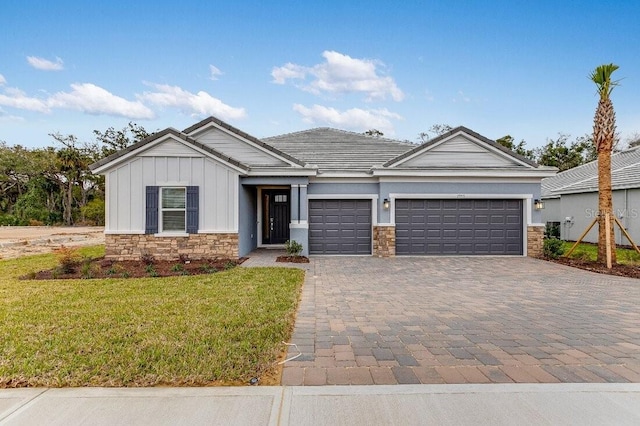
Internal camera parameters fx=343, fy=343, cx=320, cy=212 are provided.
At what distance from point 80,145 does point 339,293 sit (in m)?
40.8

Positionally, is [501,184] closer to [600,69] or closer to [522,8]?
[600,69]

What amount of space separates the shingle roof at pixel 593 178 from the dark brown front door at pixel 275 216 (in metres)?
14.4

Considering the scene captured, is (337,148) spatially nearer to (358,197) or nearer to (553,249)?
(358,197)

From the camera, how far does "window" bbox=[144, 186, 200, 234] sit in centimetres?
1096

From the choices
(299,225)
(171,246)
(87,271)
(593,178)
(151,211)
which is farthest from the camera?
(593,178)

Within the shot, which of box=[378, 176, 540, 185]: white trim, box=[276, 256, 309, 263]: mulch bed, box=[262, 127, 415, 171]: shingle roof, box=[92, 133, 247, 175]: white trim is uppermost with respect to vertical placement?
box=[262, 127, 415, 171]: shingle roof

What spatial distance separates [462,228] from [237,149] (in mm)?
8896

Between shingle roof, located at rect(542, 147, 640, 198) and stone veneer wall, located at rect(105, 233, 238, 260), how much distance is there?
16734 millimetres

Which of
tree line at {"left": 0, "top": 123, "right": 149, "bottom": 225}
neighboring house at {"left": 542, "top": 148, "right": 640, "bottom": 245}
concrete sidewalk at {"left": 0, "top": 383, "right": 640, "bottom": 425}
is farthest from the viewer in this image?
tree line at {"left": 0, "top": 123, "right": 149, "bottom": 225}

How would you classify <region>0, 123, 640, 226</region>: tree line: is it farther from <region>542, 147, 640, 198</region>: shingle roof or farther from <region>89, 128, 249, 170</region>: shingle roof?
<region>89, 128, 249, 170</region>: shingle roof

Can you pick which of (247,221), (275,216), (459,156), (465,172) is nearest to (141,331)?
(247,221)

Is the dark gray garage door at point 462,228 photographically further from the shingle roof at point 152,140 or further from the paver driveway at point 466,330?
the shingle roof at point 152,140

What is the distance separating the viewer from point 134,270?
30.1 feet

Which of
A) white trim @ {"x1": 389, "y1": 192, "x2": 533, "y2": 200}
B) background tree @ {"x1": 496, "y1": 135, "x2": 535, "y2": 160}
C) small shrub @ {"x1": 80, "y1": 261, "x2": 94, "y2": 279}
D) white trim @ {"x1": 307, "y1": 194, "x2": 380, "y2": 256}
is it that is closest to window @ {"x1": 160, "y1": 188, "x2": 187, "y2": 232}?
small shrub @ {"x1": 80, "y1": 261, "x2": 94, "y2": 279}
